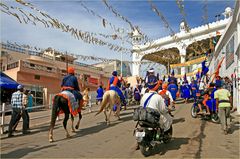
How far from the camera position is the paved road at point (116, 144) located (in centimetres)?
727

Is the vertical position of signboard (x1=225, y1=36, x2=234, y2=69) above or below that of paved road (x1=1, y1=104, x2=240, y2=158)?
above

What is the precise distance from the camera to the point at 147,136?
702 centimetres

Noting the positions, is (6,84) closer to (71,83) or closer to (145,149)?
(71,83)

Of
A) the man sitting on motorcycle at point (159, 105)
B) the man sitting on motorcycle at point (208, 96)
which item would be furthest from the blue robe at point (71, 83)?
the man sitting on motorcycle at point (208, 96)

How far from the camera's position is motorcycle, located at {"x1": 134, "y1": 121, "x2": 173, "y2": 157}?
22.7ft

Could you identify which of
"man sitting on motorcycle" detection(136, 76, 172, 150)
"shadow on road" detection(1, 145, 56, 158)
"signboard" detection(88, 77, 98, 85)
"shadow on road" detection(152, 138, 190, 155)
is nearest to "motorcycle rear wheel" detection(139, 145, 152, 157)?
"shadow on road" detection(152, 138, 190, 155)

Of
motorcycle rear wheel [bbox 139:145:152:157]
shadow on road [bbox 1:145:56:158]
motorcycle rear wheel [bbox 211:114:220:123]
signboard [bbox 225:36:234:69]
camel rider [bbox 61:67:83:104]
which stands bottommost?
shadow on road [bbox 1:145:56:158]

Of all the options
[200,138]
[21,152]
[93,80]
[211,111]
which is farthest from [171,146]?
[93,80]

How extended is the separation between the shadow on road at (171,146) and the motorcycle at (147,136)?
24 centimetres

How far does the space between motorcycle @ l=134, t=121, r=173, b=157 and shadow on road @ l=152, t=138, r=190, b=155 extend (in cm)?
24

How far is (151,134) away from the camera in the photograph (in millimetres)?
7156

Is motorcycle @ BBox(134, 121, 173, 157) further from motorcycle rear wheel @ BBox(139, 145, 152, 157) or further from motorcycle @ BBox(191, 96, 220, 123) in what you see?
motorcycle @ BBox(191, 96, 220, 123)

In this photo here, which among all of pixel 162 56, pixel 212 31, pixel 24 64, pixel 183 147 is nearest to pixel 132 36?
pixel 183 147

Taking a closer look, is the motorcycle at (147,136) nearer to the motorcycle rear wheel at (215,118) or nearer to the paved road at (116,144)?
the paved road at (116,144)
